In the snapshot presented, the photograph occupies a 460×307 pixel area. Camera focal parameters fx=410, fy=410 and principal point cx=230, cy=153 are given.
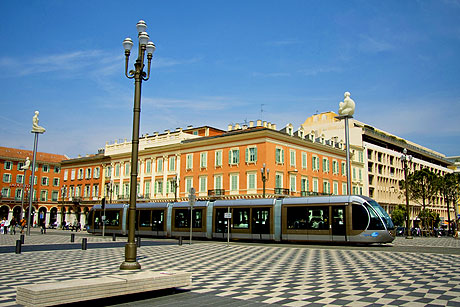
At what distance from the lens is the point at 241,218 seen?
29.3m

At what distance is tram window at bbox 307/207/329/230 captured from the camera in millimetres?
24953

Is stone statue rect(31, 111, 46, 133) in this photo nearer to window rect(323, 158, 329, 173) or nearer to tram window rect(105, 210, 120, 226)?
tram window rect(105, 210, 120, 226)

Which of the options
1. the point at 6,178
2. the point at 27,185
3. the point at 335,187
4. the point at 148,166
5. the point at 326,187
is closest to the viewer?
the point at 326,187

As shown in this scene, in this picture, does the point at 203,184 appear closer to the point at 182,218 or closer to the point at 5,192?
the point at 182,218

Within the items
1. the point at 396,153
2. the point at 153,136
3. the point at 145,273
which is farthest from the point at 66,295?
the point at 396,153

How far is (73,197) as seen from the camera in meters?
64.8

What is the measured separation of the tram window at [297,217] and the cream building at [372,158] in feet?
101

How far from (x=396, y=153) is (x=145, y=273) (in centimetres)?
7186

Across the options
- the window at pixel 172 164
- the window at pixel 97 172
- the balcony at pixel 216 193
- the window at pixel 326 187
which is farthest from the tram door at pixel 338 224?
the window at pixel 97 172

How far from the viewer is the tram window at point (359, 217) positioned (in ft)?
76.6

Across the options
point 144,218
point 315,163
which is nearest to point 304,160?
point 315,163

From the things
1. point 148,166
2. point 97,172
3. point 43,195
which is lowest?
point 43,195

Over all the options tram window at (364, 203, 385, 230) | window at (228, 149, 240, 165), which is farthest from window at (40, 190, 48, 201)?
tram window at (364, 203, 385, 230)

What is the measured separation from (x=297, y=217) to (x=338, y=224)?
113 inches
